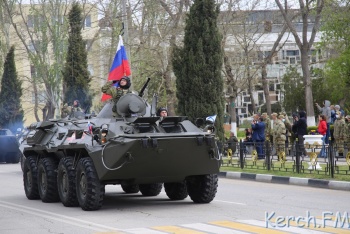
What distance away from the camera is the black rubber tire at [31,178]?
707 inches

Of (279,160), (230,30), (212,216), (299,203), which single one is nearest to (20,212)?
(212,216)

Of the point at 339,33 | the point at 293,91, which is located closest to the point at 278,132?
the point at 339,33

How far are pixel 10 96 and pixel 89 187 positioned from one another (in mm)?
40041

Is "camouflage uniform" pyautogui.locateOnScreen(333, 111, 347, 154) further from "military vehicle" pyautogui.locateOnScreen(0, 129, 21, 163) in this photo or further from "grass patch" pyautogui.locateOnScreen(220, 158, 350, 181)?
"military vehicle" pyautogui.locateOnScreen(0, 129, 21, 163)

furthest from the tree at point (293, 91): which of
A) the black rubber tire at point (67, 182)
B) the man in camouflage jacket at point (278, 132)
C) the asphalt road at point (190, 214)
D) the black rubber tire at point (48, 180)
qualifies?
the black rubber tire at point (67, 182)

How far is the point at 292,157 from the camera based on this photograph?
22.9 metres

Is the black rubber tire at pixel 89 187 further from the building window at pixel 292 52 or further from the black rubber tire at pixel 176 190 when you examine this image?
the building window at pixel 292 52

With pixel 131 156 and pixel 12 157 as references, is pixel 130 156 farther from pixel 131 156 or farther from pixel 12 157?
A: pixel 12 157

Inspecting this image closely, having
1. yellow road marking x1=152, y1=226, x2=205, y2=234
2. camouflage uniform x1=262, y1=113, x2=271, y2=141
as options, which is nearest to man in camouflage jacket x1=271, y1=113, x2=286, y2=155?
camouflage uniform x1=262, y1=113, x2=271, y2=141

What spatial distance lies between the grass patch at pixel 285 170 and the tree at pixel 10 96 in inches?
1134

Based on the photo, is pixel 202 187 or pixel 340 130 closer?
pixel 202 187

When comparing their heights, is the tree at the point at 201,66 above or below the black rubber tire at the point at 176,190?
above

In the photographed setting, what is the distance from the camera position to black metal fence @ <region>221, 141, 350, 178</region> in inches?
818

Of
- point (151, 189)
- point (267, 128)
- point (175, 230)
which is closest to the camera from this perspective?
point (175, 230)
